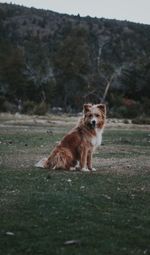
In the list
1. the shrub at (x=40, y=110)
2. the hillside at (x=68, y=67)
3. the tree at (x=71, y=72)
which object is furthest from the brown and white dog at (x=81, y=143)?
the tree at (x=71, y=72)

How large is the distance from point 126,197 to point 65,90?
6414cm

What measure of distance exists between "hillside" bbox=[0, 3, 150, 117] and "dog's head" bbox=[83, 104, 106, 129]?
148ft

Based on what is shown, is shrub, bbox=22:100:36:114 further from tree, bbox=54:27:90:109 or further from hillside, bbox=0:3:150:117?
tree, bbox=54:27:90:109

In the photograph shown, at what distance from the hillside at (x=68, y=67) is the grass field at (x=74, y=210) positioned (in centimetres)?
4638

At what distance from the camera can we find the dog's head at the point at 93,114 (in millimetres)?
14945

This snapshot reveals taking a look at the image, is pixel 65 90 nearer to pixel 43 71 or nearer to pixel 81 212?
pixel 43 71

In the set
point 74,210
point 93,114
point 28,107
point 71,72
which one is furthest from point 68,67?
point 74,210

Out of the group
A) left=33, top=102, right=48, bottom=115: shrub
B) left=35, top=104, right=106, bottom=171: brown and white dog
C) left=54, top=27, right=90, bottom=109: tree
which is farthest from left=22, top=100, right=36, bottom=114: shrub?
left=35, top=104, right=106, bottom=171: brown and white dog

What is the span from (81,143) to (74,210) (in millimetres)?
5280

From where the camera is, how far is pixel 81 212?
967 cm

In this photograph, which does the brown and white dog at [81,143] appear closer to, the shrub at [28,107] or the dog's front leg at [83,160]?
the dog's front leg at [83,160]

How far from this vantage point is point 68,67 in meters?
75.3

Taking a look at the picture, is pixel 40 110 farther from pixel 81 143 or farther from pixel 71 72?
pixel 81 143

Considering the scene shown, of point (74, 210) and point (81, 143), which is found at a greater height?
point (81, 143)
